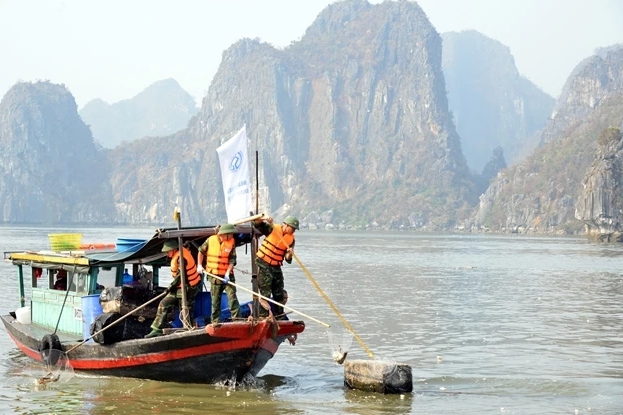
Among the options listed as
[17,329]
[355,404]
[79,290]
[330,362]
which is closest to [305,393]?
[355,404]

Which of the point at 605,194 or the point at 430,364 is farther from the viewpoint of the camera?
the point at 605,194

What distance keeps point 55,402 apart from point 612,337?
1415 centimetres

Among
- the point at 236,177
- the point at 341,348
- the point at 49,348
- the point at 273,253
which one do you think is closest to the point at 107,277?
the point at 49,348

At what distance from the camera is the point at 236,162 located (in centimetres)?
1681

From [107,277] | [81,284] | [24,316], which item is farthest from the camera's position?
[24,316]

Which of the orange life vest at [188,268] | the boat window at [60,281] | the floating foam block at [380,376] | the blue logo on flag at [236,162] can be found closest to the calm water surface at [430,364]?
the floating foam block at [380,376]

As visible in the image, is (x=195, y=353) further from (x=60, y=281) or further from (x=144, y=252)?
(x=60, y=281)

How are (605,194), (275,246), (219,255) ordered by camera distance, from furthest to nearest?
(605,194)
(275,246)
(219,255)

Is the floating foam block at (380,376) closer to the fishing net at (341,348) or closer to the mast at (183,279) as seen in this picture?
the fishing net at (341,348)

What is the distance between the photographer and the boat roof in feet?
56.8

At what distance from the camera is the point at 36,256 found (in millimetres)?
21125

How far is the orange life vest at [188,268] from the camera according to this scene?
17.5 m

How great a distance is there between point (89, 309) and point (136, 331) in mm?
1159

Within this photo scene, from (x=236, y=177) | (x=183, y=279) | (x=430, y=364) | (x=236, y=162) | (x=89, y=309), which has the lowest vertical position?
(x=430, y=364)
